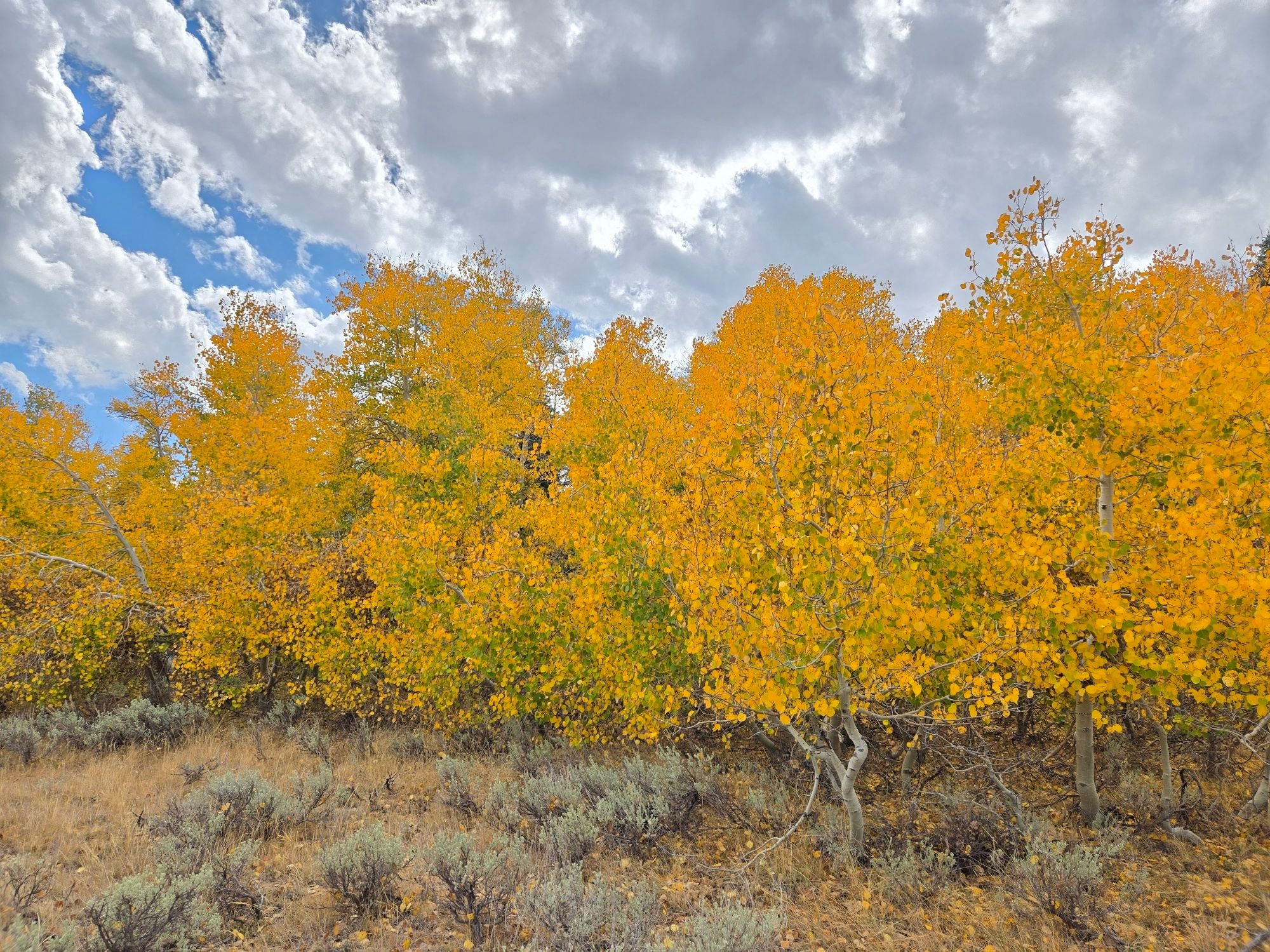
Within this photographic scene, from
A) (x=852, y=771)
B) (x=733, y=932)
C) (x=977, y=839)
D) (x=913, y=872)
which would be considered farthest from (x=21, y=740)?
(x=977, y=839)

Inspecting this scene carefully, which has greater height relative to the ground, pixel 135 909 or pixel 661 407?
pixel 661 407

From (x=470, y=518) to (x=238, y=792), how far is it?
4.82m

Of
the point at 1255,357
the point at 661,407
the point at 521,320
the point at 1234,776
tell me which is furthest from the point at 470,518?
the point at 521,320

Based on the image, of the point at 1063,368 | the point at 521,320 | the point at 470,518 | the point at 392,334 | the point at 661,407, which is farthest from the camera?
the point at 521,320

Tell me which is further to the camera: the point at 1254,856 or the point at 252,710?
the point at 252,710

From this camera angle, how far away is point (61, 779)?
7543 mm

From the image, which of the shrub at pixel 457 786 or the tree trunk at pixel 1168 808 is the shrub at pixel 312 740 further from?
the tree trunk at pixel 1168 808

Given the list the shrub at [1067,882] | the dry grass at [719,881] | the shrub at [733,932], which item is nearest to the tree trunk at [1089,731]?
the dry grass at [719,881]

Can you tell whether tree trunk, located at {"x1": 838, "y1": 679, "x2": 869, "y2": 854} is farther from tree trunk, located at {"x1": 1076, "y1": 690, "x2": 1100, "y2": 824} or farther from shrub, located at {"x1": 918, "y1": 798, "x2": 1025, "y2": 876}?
tree trunk, located at {"x1": 1076, "y1": 690, "x2": 1100, "y2": 824}

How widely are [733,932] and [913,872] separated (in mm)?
1843

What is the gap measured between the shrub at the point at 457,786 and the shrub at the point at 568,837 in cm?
129

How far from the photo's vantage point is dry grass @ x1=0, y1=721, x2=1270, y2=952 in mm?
3938

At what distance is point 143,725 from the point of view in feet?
32.0

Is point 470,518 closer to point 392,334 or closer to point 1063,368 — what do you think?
point 1063,368
